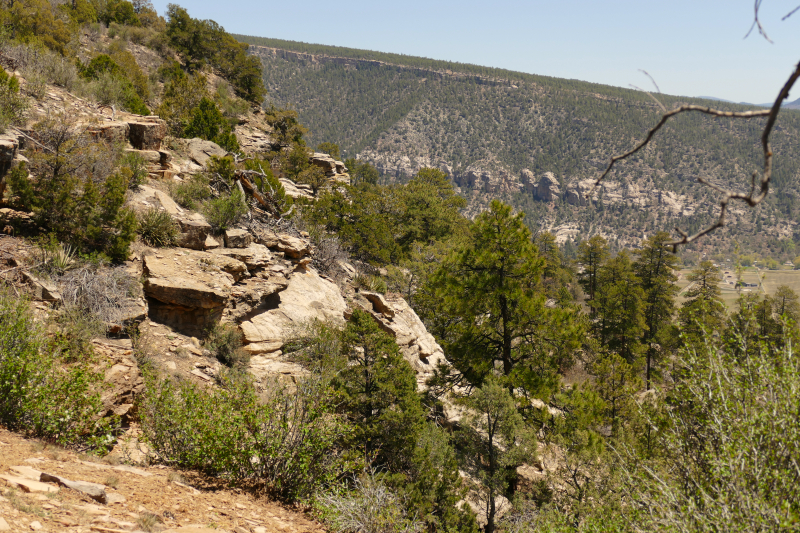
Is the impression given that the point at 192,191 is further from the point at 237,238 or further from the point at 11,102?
the point at 11,102

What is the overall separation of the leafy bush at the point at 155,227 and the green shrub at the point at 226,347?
2.61 meters

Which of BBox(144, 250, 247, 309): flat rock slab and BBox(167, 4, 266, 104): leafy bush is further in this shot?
BBox(167, 4, 266, 104): leafy bush

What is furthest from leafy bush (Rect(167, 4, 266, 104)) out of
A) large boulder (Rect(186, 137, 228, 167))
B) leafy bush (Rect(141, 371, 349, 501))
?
leafy bush (Rect(141, 371, 349, 501))

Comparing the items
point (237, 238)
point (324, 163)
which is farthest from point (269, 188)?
point (324, 163)

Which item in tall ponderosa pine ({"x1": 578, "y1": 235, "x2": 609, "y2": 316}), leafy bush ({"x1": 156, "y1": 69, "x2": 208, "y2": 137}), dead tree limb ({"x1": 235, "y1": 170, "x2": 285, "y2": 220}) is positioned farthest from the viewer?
tall ponderosa pine ({"x1": 578, "y1": 235, "x2": 609, "y2": 316})

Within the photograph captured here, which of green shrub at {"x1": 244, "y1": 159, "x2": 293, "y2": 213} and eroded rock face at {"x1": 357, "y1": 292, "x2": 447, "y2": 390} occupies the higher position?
green shrub at {"x1": 244, "y1": 159, "x2": 293, "y2": 213}

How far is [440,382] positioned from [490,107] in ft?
527

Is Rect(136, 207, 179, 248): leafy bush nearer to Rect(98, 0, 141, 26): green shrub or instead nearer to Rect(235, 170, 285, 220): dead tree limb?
Rect(235, 170, 285, 220): dead tree limb

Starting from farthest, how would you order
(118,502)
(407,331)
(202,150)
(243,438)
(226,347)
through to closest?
(202,150) < (407,331) < (226,347) < (243,438) < (118,502)

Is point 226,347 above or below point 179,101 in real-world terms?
below

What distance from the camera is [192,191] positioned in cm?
1271

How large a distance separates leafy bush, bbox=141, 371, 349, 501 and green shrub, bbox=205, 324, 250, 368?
3.12m

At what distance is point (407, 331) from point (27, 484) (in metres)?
11.1

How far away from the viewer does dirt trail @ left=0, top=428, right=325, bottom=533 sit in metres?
3.70
